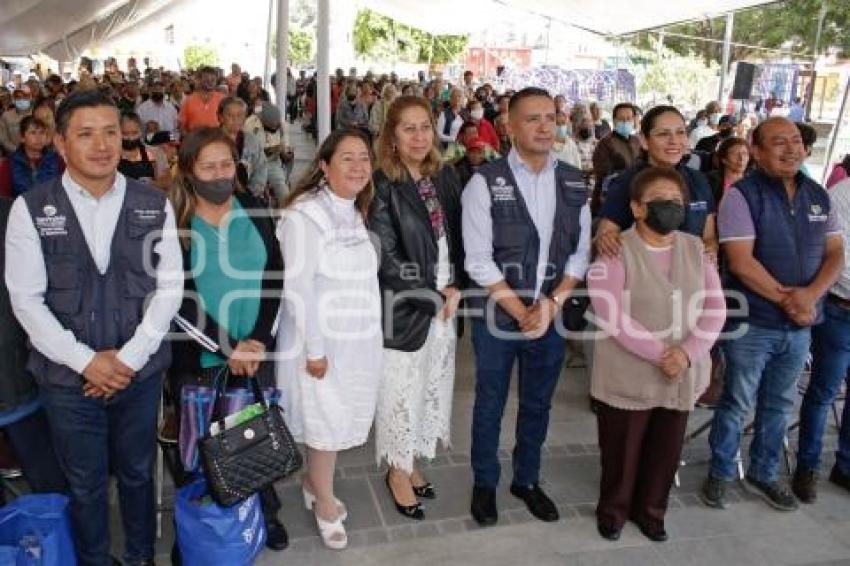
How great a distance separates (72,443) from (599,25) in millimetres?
16969

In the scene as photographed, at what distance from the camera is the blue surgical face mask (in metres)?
6.93

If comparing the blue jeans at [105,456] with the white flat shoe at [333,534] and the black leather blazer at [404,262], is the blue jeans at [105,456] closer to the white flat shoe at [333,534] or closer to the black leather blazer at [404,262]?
the white flat shoe at [333,534]

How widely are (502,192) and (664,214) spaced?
2.19ft

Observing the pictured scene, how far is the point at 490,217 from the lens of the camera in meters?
3.13

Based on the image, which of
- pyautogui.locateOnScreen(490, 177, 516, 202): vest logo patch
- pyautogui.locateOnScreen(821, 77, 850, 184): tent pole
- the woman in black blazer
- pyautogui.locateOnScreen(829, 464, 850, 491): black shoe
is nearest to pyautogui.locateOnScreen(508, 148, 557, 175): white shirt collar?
pyautogui.locateOnScreen(490, 177, 516, 202): vest logo patch

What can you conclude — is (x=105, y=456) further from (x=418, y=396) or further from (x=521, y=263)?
(x=521, y=263)

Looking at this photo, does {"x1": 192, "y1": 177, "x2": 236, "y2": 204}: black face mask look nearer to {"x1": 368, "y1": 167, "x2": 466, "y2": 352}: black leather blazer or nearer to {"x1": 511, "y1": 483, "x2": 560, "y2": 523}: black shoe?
{"x1": 368, "y1": 167, "x2": 466, "y2": 352}: black leather blazer

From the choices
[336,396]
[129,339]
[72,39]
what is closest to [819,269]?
[336,396]

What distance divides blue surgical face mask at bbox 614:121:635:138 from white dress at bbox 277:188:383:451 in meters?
4.56

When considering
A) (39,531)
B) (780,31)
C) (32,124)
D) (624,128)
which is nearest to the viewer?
(39,531)

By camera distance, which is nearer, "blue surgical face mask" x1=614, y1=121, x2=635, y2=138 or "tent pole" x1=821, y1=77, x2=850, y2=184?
"tent pole" x1=821, y1=77, x2=850, y2=184

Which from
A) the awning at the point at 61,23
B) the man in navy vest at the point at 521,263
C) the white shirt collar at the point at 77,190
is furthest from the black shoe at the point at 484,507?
the awning at the point at 61,23

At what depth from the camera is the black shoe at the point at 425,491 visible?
3600 mm

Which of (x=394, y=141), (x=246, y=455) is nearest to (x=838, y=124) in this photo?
(x=394, y=141)
